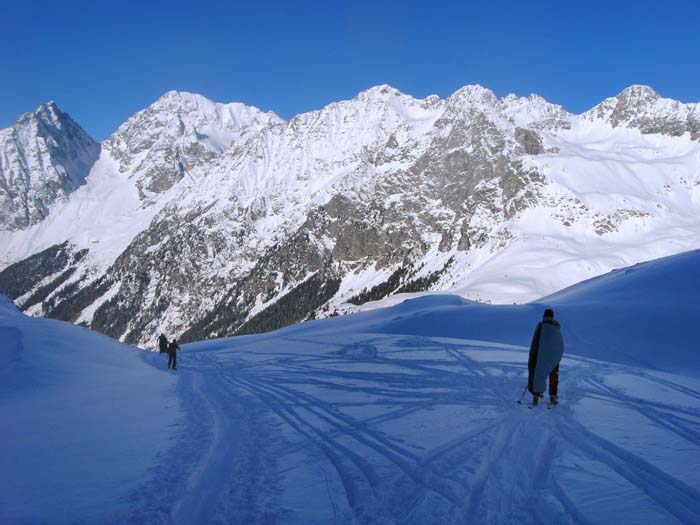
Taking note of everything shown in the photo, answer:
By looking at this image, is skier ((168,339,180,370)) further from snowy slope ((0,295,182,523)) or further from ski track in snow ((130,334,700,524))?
ski track in snow ((130,334,700,524))

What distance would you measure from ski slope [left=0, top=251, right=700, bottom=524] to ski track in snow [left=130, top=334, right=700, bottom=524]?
28 mm

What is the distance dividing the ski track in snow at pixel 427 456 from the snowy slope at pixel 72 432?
447 mm

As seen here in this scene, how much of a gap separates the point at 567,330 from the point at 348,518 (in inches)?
734

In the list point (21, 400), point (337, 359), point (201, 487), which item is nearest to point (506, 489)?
point (201, 487)

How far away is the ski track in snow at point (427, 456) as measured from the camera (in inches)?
217

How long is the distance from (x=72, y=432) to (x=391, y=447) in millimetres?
5393

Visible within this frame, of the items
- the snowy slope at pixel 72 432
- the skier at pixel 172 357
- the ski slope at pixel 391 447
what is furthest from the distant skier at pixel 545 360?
the skier at pixel 172 357

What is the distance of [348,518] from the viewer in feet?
17.5

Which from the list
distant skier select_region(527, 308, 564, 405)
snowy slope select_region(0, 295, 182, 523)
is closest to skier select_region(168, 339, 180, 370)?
snowy slope select_region(0, 295, 182, 523)

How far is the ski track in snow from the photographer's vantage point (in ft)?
18.1

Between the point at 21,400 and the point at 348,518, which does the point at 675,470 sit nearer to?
the point at 348,518

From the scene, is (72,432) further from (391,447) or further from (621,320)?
(621,320)

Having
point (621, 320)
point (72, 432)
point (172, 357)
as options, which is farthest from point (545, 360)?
point (172, 357)

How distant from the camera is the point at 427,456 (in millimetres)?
7105
